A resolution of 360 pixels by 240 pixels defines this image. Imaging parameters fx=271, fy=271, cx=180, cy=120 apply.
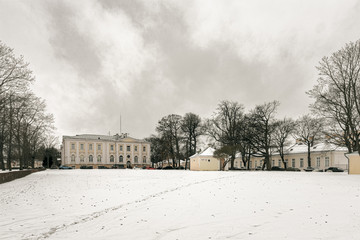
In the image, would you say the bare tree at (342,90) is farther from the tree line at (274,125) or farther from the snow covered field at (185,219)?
the snow covered field at (185,219)

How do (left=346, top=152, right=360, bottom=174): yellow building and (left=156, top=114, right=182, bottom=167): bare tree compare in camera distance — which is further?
(left=156, top=114, right=182, bottom=167): bare tree

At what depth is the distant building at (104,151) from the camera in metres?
83.2

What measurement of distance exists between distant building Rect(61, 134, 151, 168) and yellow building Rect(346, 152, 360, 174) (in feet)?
221

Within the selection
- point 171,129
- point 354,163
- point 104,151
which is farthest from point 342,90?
point 104,151

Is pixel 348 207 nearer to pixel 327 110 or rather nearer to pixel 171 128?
pixel 327 110

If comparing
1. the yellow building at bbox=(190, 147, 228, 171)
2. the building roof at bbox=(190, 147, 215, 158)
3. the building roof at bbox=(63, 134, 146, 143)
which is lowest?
the yellow building at bbox=(190, 147, 228, 171)

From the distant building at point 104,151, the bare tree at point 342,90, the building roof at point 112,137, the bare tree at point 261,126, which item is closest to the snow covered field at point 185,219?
the bare tree at point 342,90

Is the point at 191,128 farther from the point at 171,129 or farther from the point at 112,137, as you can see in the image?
the point at 112,137

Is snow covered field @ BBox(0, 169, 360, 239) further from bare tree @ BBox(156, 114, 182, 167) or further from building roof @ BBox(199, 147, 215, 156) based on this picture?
bare tree @ BBox(156, 114, 182, 167)

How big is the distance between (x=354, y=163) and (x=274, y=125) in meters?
16.2

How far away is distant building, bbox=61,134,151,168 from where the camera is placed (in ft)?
273

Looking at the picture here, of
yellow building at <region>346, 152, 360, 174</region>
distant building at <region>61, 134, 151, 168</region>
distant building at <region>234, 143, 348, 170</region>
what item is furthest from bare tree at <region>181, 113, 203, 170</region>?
distant building at <region>61, 134, 151, 168</region>

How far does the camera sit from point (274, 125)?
47.5 metres

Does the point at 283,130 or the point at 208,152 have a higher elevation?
the point at 283,130
